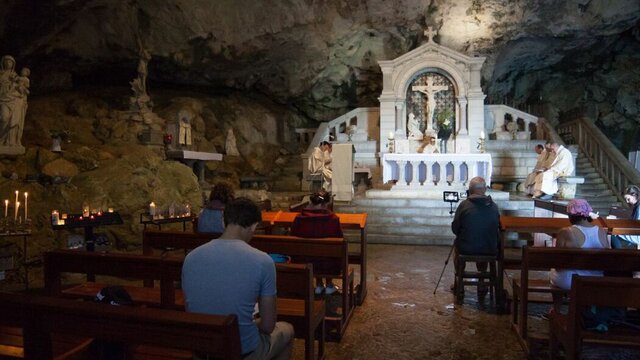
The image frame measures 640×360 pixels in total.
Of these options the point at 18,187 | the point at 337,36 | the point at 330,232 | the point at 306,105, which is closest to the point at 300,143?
the point at 306,105

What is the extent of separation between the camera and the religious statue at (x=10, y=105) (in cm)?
741

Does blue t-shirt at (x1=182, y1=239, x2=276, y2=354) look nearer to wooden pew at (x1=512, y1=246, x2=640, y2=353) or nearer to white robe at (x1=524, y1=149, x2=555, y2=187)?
wooden pew at (x1=512, y1=246, x2=640, y2=353)

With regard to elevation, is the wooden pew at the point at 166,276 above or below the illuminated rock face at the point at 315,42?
below

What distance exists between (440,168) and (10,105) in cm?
917

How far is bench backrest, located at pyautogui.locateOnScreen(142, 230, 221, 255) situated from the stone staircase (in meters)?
9.64

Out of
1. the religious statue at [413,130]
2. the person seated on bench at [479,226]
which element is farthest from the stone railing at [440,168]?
the person seated on bench at [479,226]

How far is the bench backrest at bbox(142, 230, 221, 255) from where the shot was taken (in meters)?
4.51

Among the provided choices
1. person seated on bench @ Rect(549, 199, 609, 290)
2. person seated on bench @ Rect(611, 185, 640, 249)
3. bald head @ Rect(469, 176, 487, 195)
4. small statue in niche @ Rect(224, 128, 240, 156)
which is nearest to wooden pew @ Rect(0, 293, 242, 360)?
person seated on bench @ Rect(549, 199, 609, 290)

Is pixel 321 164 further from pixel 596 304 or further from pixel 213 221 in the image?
pixel 596 304

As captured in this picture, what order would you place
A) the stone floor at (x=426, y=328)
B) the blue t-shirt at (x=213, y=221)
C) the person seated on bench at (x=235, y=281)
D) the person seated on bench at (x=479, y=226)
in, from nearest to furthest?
the person seated on bench at (x=235, y=281) → the stone floor at (x=426, y=328) → the blue t-shirt at (x=213, y=221) → the person seated on bench at (x=479, y=226)

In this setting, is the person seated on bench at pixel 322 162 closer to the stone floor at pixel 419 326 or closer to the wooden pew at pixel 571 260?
the stone floor at pixel 419 326

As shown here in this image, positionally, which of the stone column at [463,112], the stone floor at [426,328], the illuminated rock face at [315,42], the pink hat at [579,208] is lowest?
the stone floor at [426,328]

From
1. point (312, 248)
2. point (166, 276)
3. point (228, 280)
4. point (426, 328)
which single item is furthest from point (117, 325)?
point (426, 328)

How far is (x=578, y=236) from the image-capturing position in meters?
3.77
